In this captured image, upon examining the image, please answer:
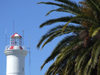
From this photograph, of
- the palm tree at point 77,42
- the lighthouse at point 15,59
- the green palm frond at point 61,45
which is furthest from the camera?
the lighthouse at point 15,59

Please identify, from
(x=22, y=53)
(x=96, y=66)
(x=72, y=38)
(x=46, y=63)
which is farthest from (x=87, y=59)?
(x=22, y=53)

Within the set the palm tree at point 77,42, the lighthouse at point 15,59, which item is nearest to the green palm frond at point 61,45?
the palm tree at point 77,42

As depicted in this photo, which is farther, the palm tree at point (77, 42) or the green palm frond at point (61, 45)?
the green palm frond at point (61, 45)

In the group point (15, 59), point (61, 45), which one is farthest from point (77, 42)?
point (15, 59)

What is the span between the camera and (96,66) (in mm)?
17078

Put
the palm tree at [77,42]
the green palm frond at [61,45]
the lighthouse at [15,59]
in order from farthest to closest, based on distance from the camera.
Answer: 1. the lighthouse at [15,59]
2. the green palm frond at [61,45]
3. the palm tree at [77,42]

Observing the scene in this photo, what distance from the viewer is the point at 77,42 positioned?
17781 mm

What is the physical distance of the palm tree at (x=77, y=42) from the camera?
16.5m

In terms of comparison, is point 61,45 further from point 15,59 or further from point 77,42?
point 15,59

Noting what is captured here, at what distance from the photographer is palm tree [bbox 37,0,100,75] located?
1655 centimetres

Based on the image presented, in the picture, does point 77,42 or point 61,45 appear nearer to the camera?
point 77,42

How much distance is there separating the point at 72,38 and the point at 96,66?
2.66m

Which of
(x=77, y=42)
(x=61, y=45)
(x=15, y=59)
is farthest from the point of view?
(x=15, y=59)

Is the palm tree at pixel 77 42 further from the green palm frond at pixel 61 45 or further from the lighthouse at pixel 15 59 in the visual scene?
the lighthouse at pixel 15 59
